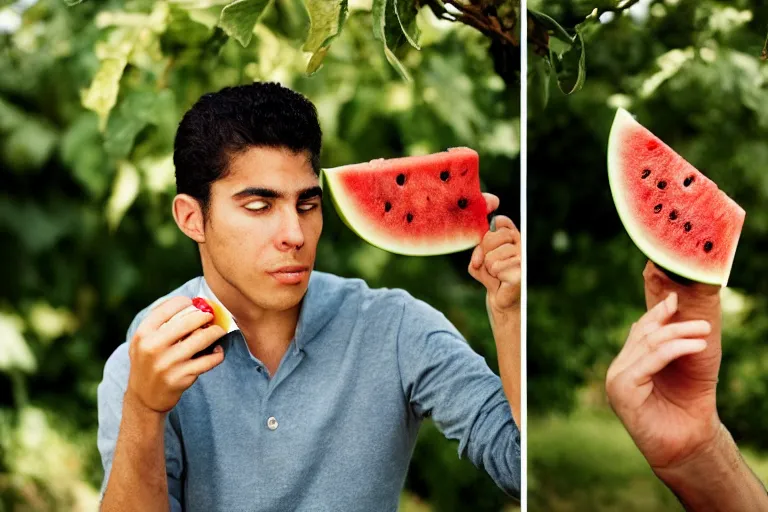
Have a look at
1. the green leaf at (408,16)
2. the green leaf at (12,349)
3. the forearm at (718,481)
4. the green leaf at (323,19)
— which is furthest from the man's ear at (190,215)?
the green leaf at (12,349)

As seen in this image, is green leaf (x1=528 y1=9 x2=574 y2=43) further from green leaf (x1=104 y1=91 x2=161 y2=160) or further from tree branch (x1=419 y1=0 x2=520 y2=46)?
green leaf (x1=104 y1=91 x2=161 y2=160)

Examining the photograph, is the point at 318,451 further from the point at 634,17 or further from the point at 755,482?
the point at 634,17

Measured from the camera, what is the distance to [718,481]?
118 centimetres

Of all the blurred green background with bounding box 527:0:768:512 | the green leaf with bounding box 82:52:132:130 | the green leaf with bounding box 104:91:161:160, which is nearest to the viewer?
the green leaf with bounding box 82:52:132:130

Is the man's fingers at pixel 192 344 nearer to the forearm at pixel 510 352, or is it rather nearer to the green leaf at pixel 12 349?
the forearm at pixel 510 352

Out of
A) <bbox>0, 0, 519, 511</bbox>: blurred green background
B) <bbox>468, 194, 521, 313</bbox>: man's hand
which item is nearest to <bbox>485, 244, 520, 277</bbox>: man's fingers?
<bbox>468, 194, 521, 313</bbox>: man's hand

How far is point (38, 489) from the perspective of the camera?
281cm

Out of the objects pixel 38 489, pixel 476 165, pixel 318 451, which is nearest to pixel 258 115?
pixel 476 165

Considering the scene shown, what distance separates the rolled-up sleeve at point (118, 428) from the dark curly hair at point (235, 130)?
23 centimetres

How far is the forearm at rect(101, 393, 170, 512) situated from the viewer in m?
1.07

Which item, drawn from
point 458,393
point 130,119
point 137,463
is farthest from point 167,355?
point 130,119

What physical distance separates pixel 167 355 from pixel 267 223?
21 cm

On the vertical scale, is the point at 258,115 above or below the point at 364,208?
above

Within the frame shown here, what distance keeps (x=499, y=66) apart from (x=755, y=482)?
0.63m
